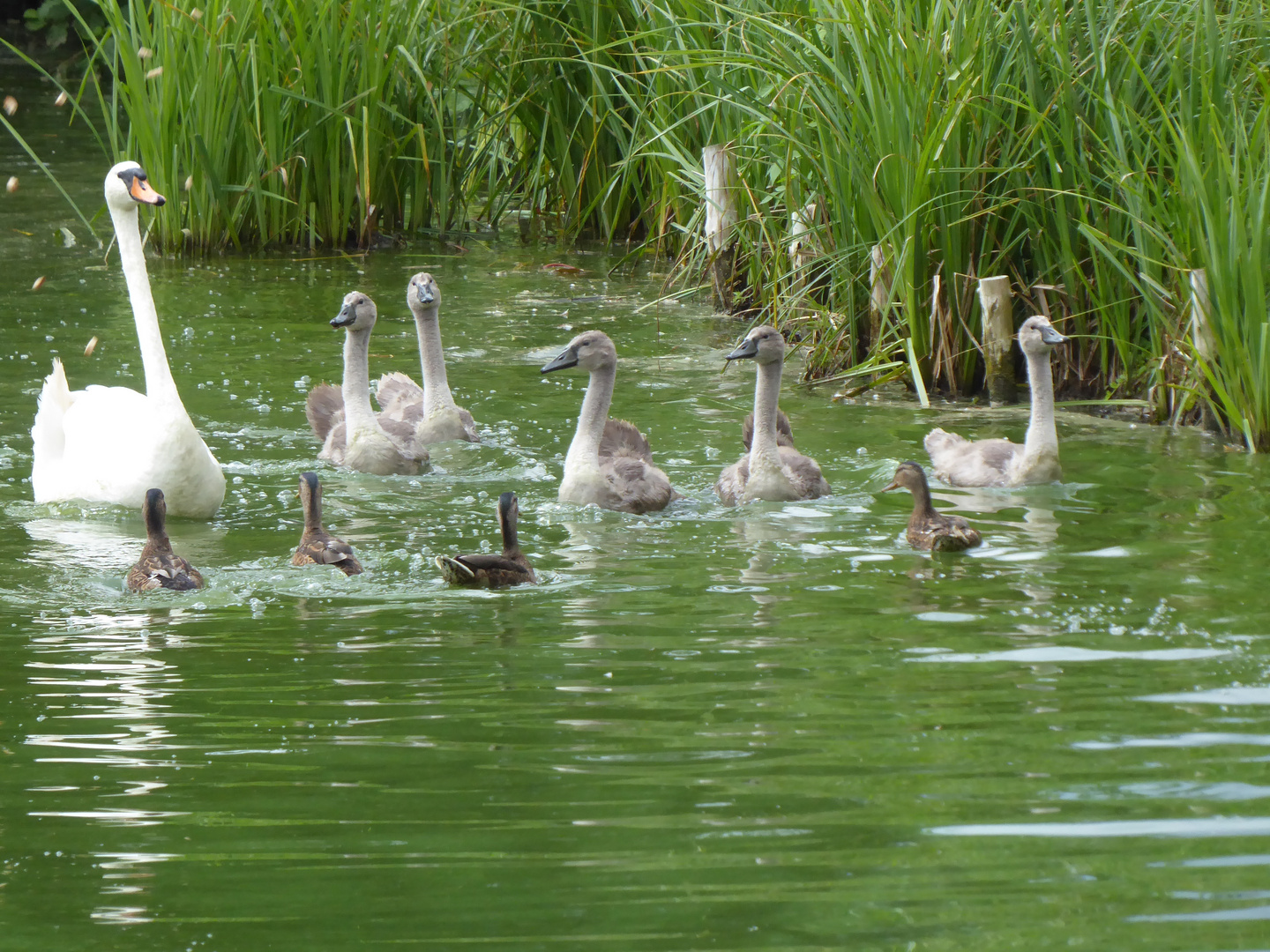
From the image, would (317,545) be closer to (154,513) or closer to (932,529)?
(154,513)

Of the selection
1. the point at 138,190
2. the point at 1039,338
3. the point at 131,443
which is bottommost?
the point at 131,443

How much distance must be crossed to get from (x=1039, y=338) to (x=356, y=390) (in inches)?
131

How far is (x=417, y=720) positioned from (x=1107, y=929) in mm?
2064

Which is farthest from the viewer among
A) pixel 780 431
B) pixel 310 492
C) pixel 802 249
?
pixel 802 249

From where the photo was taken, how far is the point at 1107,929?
3635 millimetres

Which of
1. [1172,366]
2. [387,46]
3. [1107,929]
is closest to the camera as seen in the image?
[1107,929]

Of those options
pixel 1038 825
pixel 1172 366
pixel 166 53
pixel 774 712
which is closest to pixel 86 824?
pixel 774 712

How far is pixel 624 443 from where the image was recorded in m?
8.44

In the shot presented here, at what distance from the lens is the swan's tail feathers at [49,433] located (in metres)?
8.13

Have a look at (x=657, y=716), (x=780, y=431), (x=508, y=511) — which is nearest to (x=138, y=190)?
(x=508, y=511)

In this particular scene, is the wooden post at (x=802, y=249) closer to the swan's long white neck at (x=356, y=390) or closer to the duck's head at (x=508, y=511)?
the swan's long white neck at (x=356, y=390)

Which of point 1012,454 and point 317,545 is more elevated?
point 1012,454

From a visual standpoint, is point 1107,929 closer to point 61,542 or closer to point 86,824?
point 86,824

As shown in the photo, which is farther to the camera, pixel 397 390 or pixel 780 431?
pixel 397 390
